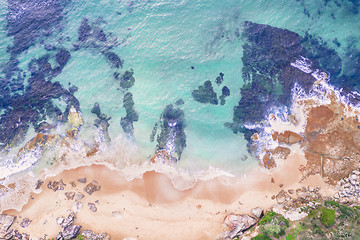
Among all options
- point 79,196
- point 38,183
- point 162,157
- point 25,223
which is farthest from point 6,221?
point 162,157

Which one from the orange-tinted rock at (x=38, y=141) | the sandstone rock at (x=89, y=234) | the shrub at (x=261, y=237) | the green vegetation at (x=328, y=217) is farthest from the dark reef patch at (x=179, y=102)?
the green vegetation at (x=328, y=217)

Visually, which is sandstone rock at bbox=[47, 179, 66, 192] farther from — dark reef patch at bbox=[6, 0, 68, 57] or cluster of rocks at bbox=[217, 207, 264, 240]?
cluster of rocks at bbox=[217, 207, 264, 240]

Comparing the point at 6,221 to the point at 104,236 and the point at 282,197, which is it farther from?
the point at 282,197

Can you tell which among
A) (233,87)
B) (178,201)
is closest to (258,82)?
(233,87)

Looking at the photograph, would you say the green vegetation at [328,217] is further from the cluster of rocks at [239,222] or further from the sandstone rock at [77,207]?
the sandstone rock at [77,207]

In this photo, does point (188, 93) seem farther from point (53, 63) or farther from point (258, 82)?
point (53, 63)

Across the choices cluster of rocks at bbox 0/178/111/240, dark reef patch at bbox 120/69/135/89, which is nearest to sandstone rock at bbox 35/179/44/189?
cluster of rocks at bbox 0/178/111/240

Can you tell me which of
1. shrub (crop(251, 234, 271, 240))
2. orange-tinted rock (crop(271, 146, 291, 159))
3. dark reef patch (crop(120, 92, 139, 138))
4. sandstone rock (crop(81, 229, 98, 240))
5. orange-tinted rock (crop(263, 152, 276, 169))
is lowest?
sandstone rock (crop(81, 229, 98, 240))
